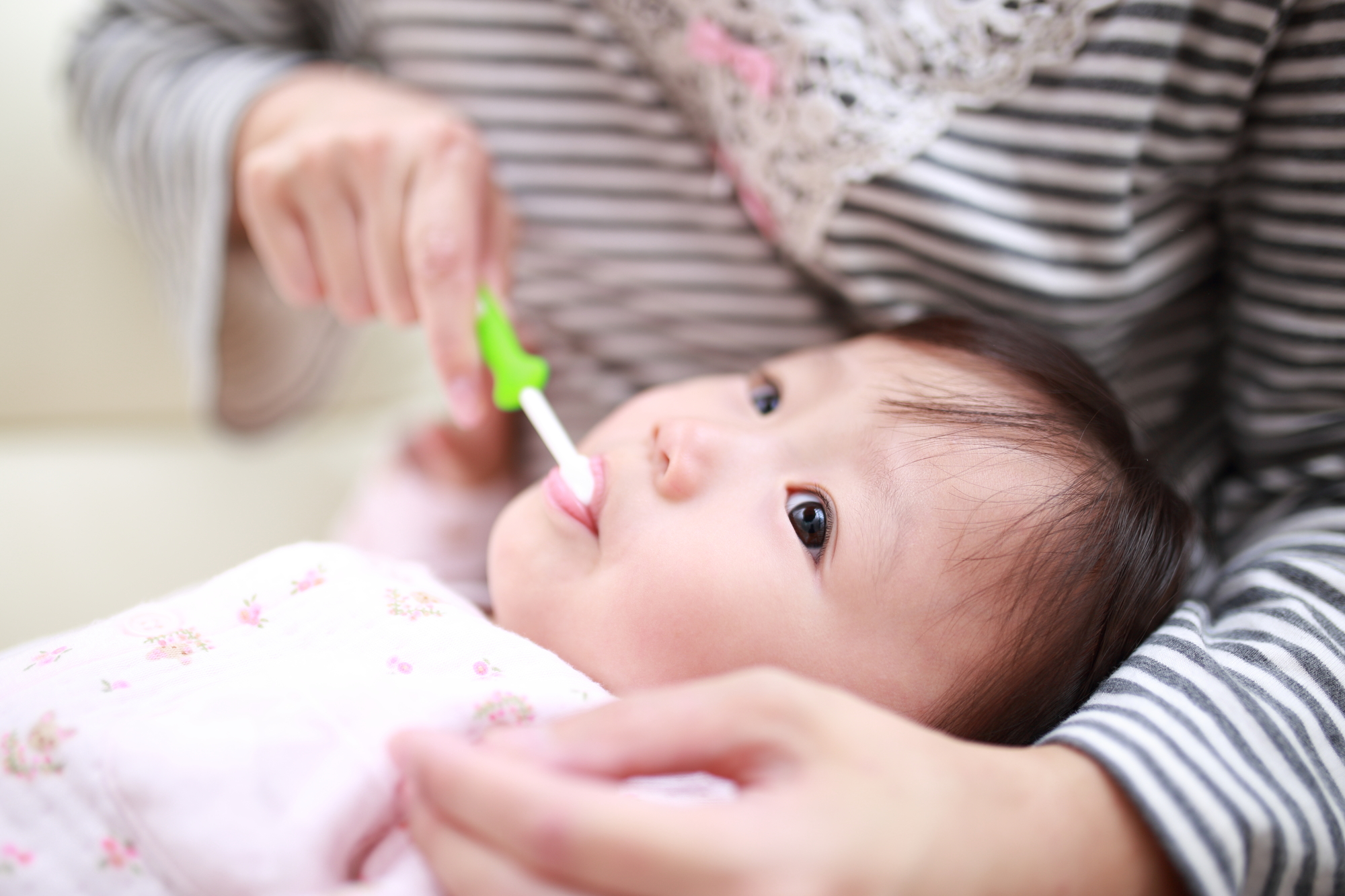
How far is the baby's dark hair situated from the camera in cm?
50

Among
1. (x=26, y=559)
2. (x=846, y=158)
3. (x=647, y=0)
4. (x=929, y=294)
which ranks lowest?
(x=26, y=559)

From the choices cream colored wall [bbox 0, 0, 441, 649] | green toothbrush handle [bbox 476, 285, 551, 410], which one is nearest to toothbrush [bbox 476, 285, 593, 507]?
green toothbrush handle [bbox 476, 285, 551, 410]

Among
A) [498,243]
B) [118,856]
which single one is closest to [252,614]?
[118,856]

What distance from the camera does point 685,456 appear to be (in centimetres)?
52

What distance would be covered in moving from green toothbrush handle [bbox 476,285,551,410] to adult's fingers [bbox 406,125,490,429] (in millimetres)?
12

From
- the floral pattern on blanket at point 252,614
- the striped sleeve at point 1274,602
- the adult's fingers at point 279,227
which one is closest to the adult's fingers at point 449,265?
the adult's fingers at point 279,227

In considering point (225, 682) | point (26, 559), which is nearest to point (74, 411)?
point (26, 559)

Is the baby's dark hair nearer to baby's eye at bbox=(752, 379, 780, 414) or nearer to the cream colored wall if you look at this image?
baby's eye at bbox=(752, 379, 780, 414)

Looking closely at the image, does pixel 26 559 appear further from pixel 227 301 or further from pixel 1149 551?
pixel 1149 551

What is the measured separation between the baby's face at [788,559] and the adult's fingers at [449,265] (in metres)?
0.15

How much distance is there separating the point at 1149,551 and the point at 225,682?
0.55 m

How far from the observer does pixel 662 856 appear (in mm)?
303

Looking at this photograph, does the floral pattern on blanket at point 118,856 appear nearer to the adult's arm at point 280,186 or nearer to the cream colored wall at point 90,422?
the adult's arm at point 280,186

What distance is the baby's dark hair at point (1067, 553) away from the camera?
0.50 metres
